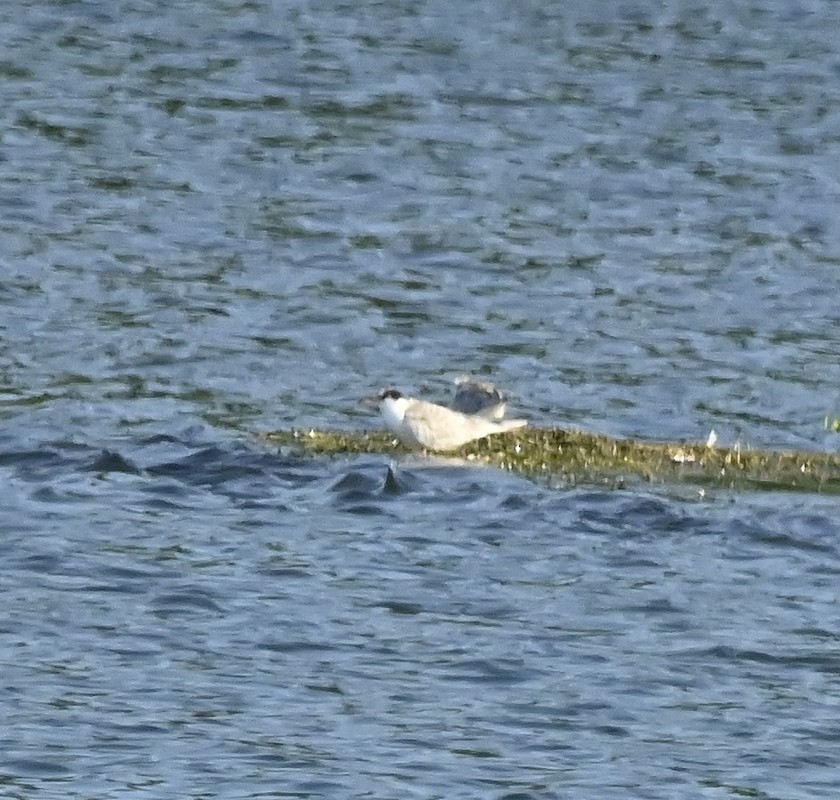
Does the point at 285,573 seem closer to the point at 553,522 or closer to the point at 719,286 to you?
the point at 553,522

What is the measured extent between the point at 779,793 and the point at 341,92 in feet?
62.9

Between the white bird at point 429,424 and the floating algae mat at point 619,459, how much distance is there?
0.66ft

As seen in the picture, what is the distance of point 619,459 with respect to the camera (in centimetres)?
1555

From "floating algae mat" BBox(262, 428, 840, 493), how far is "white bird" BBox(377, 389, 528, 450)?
202 millimetres

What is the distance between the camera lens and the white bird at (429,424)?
15.2m

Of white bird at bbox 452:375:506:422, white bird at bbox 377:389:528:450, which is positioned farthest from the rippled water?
white bird at bbox 452:375:506:422

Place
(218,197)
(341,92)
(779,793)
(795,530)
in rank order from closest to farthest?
(779,793) → (795,530) → (218,197) → (341,92)

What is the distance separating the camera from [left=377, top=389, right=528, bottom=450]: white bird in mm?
15164

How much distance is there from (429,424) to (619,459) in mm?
1321

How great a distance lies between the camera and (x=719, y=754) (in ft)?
36.1

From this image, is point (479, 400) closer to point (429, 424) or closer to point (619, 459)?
point (429, 424)

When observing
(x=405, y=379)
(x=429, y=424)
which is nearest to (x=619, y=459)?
(x=429, y=424)

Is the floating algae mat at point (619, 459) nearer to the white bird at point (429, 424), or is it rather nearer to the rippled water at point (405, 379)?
the white bird at point (429, 424)

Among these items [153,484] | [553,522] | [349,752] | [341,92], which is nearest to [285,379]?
[153,484]
